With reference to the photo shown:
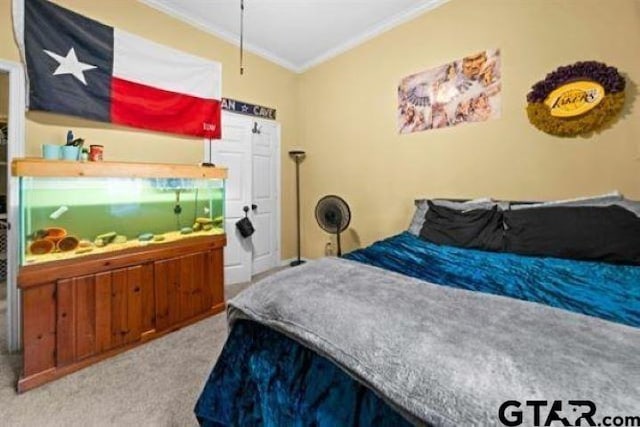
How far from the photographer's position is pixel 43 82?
211 centimetres

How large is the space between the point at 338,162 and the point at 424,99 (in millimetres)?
1270

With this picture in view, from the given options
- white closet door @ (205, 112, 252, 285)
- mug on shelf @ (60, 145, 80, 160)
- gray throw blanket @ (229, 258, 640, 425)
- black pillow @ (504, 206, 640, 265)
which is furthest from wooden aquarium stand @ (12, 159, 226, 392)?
black pillow @ (504, 206, 640, 265)

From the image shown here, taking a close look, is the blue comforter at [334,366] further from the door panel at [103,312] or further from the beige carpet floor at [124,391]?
the door panel at [103,312]

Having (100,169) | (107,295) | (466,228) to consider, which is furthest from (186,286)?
(466,228)

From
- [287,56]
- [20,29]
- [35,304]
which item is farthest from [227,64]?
[35,304]

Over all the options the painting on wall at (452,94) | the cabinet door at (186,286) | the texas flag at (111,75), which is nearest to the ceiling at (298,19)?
the texas flag at (111,75)

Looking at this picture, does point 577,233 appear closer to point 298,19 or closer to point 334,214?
point 334,214

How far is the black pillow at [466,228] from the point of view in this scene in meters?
2.07

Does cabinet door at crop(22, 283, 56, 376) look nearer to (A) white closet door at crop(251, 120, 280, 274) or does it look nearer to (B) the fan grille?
(A) white closet door at crop(251, 120, 280, 274)

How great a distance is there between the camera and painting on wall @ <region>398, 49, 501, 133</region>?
250 centimetres

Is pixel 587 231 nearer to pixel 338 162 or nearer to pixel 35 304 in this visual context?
pixel 338 162

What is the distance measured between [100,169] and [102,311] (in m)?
0.94

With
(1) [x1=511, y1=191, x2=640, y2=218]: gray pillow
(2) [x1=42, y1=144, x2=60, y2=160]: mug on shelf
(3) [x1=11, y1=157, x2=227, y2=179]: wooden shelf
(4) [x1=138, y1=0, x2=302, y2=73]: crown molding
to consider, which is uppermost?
(4) [x1=138, y1=0, x2=302, y2=73]: crown molding

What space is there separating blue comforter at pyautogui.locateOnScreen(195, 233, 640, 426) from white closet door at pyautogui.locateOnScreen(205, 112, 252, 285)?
2086 mm
